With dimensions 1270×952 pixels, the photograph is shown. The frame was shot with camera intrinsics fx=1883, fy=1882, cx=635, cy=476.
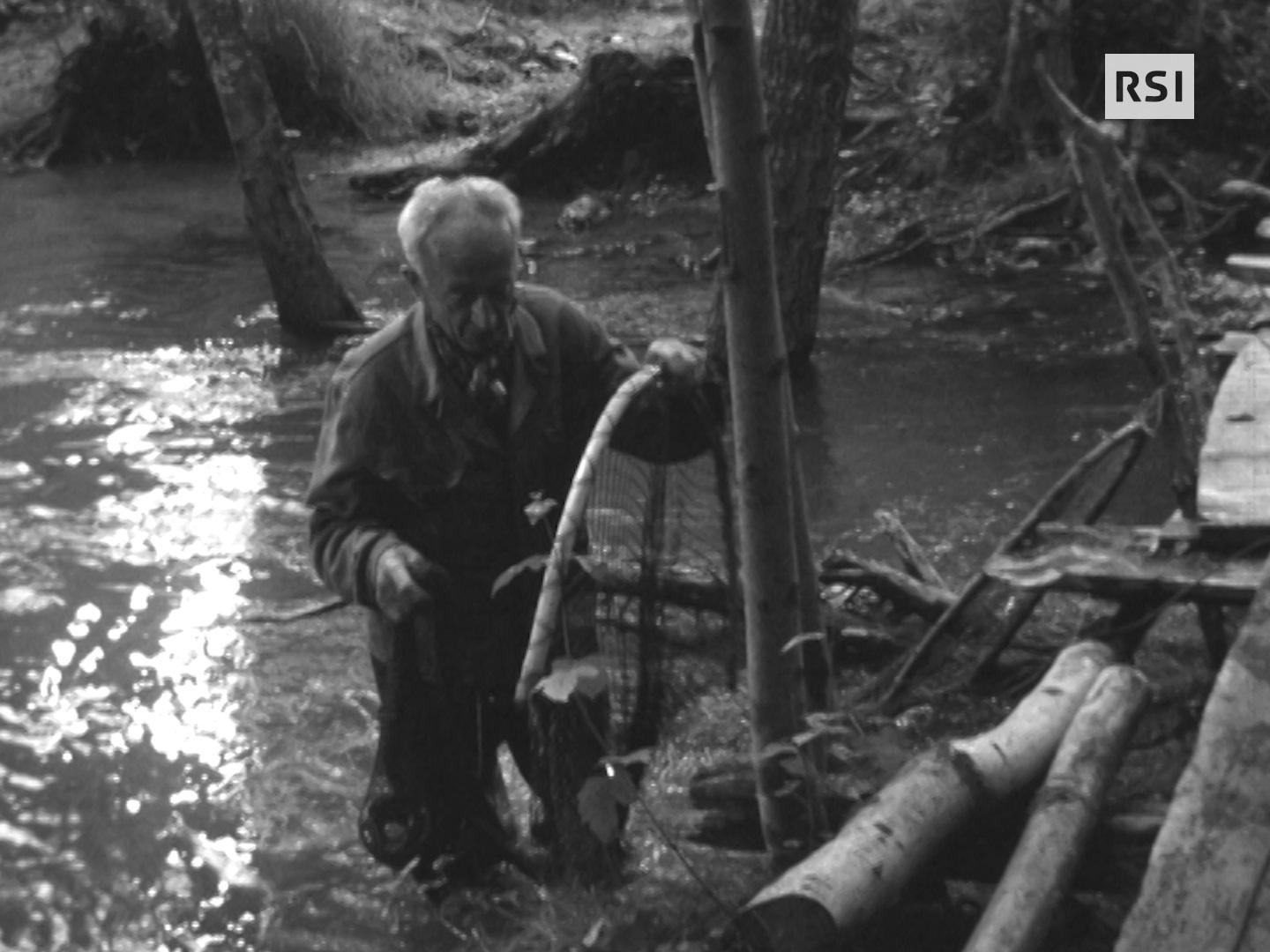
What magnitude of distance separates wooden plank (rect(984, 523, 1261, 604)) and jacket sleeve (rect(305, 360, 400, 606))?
5.07ft

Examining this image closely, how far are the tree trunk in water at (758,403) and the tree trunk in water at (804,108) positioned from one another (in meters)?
4.92

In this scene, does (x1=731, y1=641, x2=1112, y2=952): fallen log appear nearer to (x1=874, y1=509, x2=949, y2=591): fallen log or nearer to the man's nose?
the man's nose

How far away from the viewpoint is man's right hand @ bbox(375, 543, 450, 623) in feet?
13.3

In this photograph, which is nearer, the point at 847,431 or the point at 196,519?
the point at 196,519

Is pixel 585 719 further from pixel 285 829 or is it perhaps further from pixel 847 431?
pixel 847 431

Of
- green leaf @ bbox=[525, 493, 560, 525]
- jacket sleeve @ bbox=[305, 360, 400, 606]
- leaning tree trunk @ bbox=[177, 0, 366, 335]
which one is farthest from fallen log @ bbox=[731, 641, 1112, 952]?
leaning tree trunk @ bbox=[177, 0, 366, 335]

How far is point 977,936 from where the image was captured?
3244 mm

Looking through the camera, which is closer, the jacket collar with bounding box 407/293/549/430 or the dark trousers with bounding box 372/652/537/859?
the jacket collar with bounding box 407/293/549/430

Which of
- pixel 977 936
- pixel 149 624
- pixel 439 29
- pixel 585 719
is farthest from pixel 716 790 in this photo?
pixel 439 29

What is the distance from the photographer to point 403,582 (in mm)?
4051

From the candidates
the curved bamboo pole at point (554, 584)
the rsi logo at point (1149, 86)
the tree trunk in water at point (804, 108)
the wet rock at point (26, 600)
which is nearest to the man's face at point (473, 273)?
the curved bamboo pole at point (554, 584)

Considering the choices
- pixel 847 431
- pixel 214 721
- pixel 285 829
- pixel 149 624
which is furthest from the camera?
pixel 847 431

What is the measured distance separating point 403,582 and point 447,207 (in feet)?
2.72

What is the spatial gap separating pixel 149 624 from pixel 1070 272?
22.0 ft
